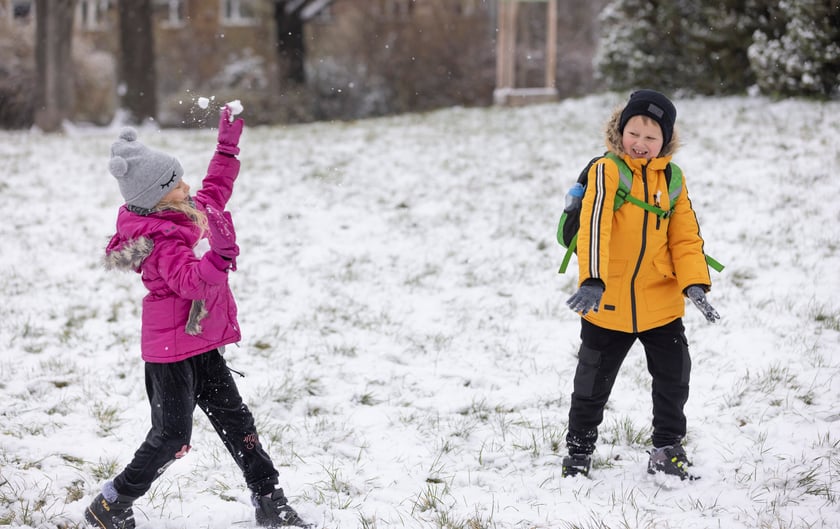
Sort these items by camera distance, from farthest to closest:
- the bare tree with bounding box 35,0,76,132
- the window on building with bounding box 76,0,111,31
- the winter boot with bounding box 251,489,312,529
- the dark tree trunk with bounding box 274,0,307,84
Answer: the window on building with bounding box 76,0,111,31
the dark tree trunk with bounding box 274,0,307,84
the bare tree with bounding box 35,0,76,132
the winter boot with bounding box 251,489,312,529

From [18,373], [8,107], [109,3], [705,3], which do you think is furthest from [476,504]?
[109,3]

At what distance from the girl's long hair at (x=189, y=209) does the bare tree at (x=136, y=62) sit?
19.3m

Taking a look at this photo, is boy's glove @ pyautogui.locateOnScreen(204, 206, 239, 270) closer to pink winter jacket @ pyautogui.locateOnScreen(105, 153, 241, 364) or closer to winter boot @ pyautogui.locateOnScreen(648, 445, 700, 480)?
pink winter jacket @ pyautogui.locateOnScreen(105, 153, 241, 364)

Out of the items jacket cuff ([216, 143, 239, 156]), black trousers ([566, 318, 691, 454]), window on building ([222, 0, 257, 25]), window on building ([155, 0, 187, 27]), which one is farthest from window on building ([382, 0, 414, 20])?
black trousers ([566, 318, 691, 454])

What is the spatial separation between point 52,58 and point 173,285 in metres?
19.0

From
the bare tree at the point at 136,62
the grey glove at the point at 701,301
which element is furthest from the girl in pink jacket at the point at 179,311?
the bare tree at the point at 136,62

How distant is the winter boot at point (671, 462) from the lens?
144 inches

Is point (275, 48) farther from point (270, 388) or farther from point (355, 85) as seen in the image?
point (270, 388)

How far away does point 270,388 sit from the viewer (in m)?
4.82

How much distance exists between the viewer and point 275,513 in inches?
133

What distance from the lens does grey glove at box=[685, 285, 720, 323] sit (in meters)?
3.44

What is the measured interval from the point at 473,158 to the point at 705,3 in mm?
5730

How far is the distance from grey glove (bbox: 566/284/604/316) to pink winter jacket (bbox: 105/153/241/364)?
4.80ft

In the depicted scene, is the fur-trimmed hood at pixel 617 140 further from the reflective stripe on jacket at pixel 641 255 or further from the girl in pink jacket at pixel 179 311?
the girl in pink jacket at pixel 179 311
